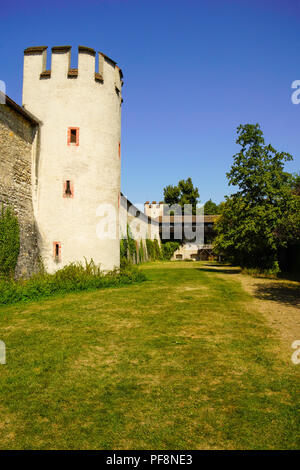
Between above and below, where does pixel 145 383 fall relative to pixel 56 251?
below

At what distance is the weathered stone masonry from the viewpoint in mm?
11711

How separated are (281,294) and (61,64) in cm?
1364

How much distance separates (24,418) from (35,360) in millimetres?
1691

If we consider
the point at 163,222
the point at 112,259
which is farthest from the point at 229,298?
the point at 163,222

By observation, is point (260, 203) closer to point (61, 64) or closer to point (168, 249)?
point (61, 64)

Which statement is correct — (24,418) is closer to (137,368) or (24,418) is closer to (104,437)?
(104,437)

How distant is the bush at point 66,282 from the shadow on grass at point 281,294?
5661 millimetres

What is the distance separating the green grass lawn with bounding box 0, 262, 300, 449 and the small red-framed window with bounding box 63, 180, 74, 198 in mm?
6598

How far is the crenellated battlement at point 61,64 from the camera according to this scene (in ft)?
45.0

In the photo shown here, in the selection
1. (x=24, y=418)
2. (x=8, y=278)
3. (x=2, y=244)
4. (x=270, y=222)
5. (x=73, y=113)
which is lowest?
(x=24, y=418)

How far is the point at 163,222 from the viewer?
45969 millimetres

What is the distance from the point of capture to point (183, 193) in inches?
2082

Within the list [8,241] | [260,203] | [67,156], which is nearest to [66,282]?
[8,241]

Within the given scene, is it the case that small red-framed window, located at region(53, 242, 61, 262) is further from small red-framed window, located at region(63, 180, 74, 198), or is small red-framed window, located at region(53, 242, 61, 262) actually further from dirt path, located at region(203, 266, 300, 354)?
dirt path, located at region(203, 266, 300, 354)
